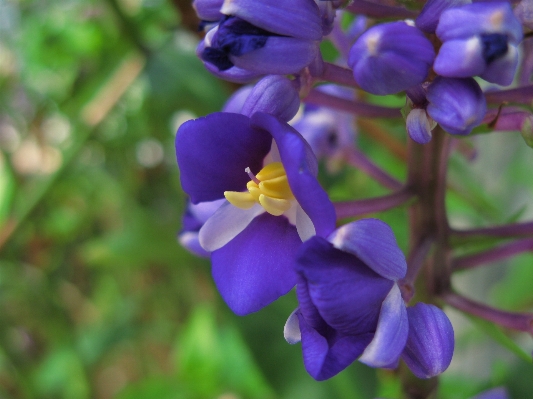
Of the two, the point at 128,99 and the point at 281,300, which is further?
the point at 128,99

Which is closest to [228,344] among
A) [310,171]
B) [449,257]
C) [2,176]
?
[2,176]

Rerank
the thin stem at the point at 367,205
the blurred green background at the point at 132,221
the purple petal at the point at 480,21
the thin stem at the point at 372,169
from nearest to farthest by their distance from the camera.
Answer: the purple petal at the point at 480,21
the thin stem at the point at 367,205
the thin stem at the point at 372,169
the blurred green background at the point at 132,221

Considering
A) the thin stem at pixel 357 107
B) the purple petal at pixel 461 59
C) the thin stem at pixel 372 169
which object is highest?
the purple petal at pixel 461 59

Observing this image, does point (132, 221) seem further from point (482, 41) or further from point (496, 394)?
point (482, 41)

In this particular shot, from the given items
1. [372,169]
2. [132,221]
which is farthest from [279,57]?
[132,221]

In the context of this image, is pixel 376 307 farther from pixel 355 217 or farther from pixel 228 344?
pixel 228 344

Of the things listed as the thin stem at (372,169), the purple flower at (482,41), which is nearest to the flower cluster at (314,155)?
the purple flower at (482,41)

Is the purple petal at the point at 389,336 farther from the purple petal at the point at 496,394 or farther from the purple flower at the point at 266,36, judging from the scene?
the purple petal at the point at 496,394

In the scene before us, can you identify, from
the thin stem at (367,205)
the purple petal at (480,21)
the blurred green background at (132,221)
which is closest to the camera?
the purple petal at (480,21)
